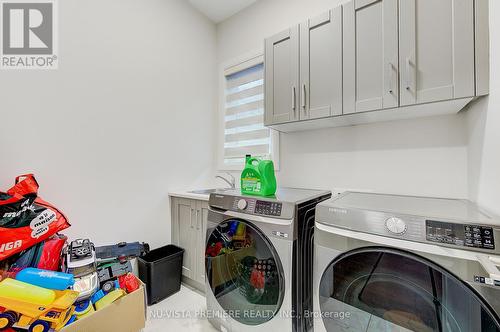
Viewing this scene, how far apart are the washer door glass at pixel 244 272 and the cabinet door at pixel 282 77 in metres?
0.89

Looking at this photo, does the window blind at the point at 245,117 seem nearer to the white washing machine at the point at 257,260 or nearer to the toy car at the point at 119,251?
the white washing machine at the point at 257,260

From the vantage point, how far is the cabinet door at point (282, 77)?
1.59 m

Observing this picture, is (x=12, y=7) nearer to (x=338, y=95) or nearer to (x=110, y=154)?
(x=110, y=154)

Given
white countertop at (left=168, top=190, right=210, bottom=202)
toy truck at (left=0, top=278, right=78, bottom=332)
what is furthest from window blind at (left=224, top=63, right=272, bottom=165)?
toy truck at (left=0, top=278, right=78, bottom=332)

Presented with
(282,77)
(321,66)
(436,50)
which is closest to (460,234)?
(436,50)

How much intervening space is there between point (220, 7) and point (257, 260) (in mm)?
2616

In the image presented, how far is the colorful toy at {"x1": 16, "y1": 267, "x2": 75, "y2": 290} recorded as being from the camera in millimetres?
1066

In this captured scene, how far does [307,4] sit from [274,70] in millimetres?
768

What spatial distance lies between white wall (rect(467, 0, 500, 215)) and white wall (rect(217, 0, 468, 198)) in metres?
0.21

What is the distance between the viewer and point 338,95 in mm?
1396

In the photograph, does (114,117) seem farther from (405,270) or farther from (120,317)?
(405,270)

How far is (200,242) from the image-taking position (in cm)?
193

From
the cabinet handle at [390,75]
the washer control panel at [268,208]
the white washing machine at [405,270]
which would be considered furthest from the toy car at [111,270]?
the cabinet handle at [390,75]

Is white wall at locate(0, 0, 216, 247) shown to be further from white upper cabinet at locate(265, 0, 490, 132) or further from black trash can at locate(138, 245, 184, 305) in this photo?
→ white upper cabinet at locate(265, 0, 490, 132)
